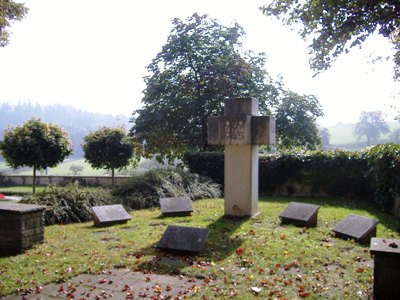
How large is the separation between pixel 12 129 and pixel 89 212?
37.7 ft

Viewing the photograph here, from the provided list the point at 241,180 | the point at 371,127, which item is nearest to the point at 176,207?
the point at 241,180

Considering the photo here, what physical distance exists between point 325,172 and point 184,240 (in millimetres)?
8930

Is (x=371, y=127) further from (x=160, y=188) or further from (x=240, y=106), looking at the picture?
(x=240, y=106)

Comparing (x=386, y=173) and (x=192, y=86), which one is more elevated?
(x=192, y=86)

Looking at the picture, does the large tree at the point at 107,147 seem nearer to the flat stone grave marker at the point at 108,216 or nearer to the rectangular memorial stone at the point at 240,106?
the flat stone grave marker at the point at 108,216

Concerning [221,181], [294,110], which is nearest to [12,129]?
[221,181]

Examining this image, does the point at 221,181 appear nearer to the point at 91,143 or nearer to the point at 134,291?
the point at 91,143

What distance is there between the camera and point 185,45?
20156 millimetres

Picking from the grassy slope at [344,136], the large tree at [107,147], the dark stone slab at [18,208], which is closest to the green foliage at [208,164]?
the large tree at [107,147]

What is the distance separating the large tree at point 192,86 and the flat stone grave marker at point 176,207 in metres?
9.67

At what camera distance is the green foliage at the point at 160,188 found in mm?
11805

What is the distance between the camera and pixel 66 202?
32.5ft

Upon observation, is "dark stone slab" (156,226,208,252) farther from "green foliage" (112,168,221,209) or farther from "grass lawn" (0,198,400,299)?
"green foliage" (112,168,221,209)

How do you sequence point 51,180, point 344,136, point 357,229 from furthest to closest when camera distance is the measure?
1. point 344,136
2. point 51,180
3. point 357,229
